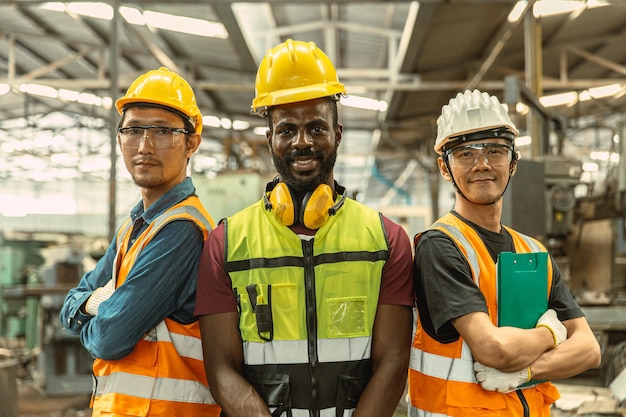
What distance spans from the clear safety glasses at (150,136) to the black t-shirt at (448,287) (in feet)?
3.09

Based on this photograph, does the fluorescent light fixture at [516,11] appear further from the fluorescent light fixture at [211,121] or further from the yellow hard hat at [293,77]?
the fluorescent light fixture at [211,121]

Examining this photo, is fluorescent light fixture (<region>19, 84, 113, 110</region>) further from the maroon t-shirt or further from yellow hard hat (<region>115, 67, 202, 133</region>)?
the maroon t-shirt

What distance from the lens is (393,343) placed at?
165 centimetres

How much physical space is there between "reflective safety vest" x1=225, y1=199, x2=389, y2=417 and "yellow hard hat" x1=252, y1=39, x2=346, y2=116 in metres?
0.40

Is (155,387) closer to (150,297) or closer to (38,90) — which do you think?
(150,297)

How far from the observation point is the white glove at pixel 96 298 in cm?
185

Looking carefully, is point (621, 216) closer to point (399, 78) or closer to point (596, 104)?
point (399, 78)

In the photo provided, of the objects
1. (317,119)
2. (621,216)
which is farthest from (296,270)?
(621,216)

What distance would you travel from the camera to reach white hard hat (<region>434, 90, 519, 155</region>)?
6.34 feet

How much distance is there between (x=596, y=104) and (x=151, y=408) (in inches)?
400

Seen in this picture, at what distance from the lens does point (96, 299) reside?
1.87 metres

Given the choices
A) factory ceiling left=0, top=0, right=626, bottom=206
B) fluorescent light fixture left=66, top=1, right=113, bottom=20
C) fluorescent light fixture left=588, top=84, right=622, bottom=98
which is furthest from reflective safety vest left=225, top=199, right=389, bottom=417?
fluorescent light fixture left=588, top=84, right=622, bottom=98

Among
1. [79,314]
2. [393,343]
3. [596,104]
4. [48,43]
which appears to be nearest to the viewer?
[393,343]

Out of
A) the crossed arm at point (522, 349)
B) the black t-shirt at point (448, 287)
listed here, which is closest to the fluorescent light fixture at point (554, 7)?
the black t-shirt at point (448, 287)
